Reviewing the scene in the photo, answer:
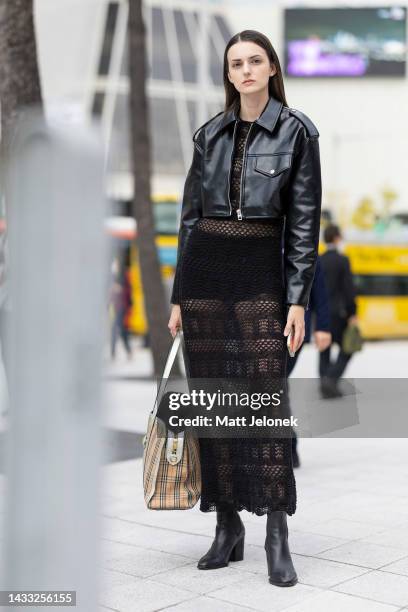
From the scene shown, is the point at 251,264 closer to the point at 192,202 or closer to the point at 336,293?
the point at 192,202

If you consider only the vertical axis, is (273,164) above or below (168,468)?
above

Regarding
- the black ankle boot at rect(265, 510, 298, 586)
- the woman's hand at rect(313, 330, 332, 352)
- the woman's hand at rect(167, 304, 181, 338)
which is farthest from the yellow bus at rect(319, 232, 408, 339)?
the black ankle boot at rect(265, 510, 298, 586)

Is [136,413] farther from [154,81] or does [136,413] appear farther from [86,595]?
[154,81]

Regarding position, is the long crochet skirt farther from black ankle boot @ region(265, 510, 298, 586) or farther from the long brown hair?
the long brown hair

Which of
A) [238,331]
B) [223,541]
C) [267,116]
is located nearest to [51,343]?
[238,331]

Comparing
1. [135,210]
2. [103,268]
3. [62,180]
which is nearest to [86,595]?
[103,268]

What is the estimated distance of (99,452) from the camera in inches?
57.4

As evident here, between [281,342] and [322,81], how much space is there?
6602 centimetres

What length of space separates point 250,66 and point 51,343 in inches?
93.7

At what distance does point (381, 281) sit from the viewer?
2433 cm

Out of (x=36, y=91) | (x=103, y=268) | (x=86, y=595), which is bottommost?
(x=86, y=595)

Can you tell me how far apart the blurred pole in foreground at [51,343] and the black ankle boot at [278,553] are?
211cm

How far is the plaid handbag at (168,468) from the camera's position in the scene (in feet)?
11.2

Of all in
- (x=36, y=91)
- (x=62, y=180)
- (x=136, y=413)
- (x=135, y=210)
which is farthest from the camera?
(x=135, y=210)
